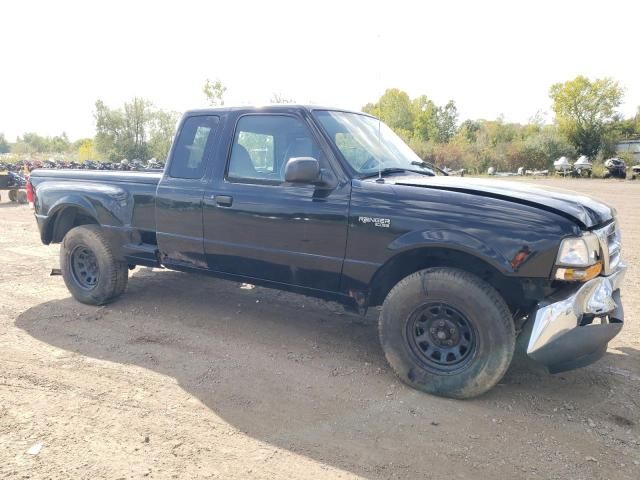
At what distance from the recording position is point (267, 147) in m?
4.10

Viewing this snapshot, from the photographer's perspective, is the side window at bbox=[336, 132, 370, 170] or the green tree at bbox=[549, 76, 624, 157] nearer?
the side window at bbox=[336, 132, 370, 170]

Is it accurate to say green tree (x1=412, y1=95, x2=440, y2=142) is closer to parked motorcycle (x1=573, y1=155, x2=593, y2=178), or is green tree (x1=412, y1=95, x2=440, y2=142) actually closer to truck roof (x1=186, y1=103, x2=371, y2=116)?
parked motorcycle (x1=573, y1=155, x2=593, y2=178)

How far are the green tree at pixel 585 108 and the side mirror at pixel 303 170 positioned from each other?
5345cm

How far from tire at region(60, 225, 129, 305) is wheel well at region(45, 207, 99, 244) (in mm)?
241

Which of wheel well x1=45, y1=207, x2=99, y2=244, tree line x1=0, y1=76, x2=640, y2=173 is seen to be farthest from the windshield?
tree line x1=0, y1=76, x2=640, y2=173

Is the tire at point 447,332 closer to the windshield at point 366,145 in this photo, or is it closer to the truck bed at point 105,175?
the windshield at point 366,145

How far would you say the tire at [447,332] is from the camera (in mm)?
3100

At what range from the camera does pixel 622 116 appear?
51938 mm

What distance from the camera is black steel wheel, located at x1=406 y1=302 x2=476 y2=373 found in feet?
10.7

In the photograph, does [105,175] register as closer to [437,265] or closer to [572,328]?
[437,265]

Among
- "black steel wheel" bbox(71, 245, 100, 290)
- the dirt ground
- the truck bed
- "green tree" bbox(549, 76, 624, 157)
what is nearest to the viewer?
the dirt ground

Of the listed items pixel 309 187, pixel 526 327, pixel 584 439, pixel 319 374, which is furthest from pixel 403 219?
pixel 584 439

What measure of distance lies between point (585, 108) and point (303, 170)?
195 ft

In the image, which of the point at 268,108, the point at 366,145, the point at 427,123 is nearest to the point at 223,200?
the point at 268,108
